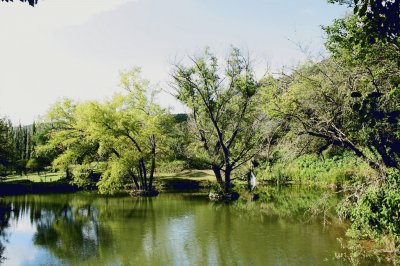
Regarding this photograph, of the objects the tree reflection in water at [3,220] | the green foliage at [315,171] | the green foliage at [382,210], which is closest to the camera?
the green foliage at [382,210]

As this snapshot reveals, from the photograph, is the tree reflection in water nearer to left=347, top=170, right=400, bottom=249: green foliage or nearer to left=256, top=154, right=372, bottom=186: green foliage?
left=347, top=170, right=400, bottom=249: green foliage

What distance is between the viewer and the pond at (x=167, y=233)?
1466cm

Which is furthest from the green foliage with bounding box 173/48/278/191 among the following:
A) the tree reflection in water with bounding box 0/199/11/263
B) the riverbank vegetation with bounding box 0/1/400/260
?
the tree reflection in water with bounding box 0/199/11/263

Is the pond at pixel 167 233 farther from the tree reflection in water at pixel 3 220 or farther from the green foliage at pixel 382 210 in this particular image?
the green foliage at pixel 382 210

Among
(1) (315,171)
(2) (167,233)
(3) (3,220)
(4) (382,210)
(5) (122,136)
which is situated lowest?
(2) (167,233)

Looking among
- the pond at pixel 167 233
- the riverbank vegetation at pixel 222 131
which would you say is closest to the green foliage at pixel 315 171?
the riverbank vegetation at pixel 222 131

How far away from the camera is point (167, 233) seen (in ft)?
62.5

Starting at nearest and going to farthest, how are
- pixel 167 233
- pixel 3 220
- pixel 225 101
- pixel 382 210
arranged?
1. pixel 382 210
2. pixel 167 233
3. pixel 3 220
4. pixel 225 101

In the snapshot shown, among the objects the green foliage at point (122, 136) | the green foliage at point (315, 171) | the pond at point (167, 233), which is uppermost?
the green foliage at point (122, 136)

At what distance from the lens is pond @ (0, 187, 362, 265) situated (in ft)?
48.1

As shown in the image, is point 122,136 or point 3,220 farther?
point 122,136

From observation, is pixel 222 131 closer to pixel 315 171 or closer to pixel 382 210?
pixel 315 171

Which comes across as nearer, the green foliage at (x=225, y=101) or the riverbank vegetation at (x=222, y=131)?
the riverbank vegetation at (x=222, y=131)

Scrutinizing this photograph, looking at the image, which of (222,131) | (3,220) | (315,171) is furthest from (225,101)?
(3,220)
